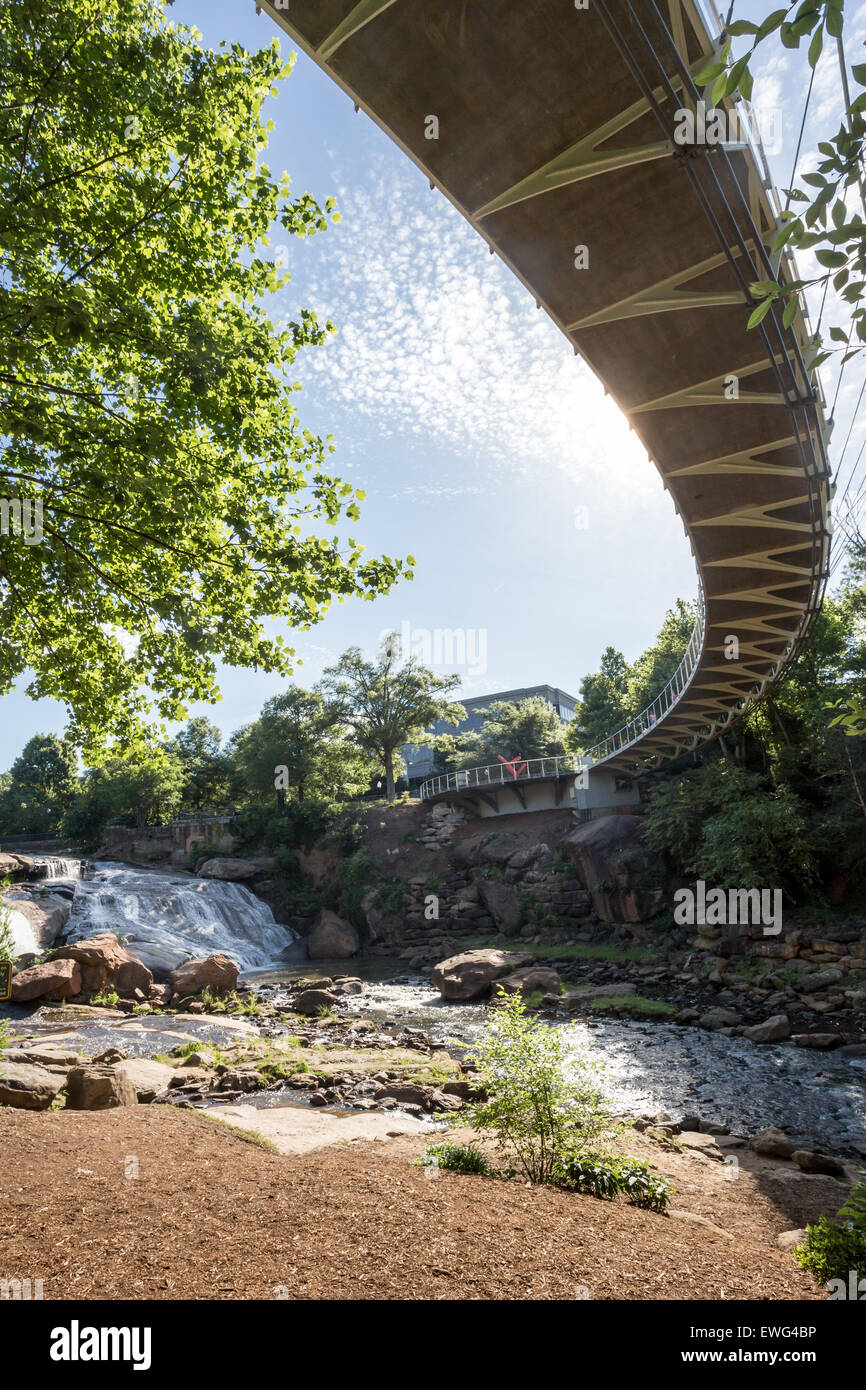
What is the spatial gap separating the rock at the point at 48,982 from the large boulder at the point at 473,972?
34.7 feet

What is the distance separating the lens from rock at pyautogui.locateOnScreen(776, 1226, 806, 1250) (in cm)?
522

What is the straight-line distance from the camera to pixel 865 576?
92.4ft

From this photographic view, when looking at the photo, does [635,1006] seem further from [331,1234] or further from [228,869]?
[228,869]

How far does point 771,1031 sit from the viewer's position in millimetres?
14617

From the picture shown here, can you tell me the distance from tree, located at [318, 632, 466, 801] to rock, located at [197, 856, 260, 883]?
403 inches

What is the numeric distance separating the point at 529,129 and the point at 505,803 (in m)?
34.1

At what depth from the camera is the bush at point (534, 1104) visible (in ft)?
18.9

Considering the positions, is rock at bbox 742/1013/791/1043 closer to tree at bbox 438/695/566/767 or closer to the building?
tree at bbox 438/695/566/767

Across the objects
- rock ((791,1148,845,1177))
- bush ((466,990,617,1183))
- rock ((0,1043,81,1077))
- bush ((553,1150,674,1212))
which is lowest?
rock ((791,1148,845,1177))

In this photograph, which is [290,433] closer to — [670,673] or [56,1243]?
[56,1243]

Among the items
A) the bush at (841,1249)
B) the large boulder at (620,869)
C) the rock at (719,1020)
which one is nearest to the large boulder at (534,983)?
the rock at (719,1020)

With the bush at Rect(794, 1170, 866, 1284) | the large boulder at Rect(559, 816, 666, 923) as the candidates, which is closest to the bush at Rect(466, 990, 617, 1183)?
the bush at Rect(794, 1170, 866, 1284)
